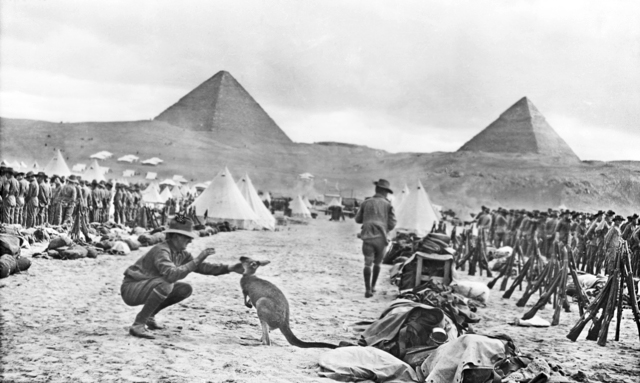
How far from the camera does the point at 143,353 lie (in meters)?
4.04

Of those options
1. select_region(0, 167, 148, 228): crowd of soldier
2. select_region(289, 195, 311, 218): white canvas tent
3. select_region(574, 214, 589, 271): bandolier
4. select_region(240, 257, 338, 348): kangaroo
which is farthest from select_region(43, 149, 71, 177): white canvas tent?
select_region(240, 257, 338, 348): kangaroo

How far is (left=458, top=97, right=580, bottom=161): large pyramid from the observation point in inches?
3706

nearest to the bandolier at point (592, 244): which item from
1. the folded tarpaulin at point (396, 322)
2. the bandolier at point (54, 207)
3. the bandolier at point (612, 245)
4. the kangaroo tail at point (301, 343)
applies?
the bandolier at point (612, 245)

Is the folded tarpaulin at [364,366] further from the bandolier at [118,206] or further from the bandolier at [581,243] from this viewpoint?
the bandolier at [118,206]

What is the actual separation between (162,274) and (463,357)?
2.37 meters

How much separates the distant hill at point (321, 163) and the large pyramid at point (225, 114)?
560 centimetres

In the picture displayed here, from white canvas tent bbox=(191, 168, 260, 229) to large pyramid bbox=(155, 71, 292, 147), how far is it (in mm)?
91549

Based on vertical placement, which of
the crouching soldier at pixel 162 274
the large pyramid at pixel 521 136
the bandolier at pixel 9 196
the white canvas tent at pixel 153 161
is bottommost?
the crouching soldier at pixel 162 274

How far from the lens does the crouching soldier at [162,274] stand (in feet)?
14.5

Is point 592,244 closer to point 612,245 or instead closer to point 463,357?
point 612,245

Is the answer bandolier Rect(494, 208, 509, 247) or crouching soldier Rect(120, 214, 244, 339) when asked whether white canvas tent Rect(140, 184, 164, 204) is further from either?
crouching soldier Rect(120, 214, 244, 339)

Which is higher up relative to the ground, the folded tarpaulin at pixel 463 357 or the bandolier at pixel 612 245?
the bandolier at pixel 612 245

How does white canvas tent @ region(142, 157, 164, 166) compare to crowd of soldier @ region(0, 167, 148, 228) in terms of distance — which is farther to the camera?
white canvas tent @ region(142, 157, 164, 166)

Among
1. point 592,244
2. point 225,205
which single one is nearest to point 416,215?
point 592,244
